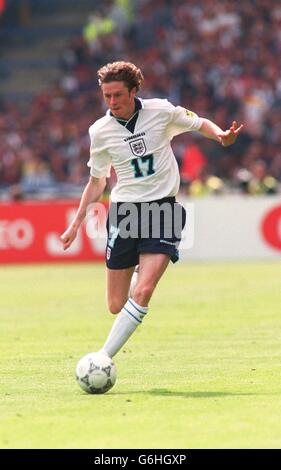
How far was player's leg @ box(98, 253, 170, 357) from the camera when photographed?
936 centimetres

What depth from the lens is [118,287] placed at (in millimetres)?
9953

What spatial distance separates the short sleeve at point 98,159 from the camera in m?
9.86

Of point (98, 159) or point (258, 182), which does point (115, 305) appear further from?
point (258, 182)

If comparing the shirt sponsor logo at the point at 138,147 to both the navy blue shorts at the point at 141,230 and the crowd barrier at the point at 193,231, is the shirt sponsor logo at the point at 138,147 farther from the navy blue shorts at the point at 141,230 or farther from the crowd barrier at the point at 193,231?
the crowd barrier at the point at 193,231

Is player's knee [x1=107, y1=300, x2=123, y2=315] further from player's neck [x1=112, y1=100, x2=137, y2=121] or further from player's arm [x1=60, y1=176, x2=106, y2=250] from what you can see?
player's neck [x1=112, y1=100, x2=137, y2=121]

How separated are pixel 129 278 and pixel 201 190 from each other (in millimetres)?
17685

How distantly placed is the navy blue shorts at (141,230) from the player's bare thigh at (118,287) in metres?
0.07

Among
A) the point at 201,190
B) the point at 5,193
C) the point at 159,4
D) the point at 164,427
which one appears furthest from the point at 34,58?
the point at 164,427

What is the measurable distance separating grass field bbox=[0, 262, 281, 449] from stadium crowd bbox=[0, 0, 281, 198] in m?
9.22

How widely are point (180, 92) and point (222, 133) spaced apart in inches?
885

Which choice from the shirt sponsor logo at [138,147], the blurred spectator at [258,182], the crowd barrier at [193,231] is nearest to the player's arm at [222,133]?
the shirt sponsor logo at [138,147]

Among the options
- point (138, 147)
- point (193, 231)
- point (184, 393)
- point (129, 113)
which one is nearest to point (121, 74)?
point (129, 113)

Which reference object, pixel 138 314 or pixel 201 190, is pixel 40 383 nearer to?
pixel 138 314

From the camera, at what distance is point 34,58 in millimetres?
37062
